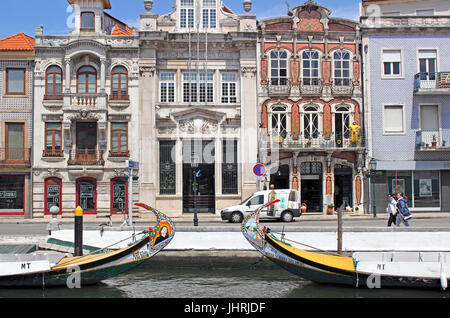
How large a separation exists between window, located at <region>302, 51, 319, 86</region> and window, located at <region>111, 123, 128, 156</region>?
40.6 feet

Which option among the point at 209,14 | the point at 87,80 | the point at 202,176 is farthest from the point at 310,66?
the point at 87,80

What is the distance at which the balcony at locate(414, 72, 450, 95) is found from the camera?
3431 centimetres

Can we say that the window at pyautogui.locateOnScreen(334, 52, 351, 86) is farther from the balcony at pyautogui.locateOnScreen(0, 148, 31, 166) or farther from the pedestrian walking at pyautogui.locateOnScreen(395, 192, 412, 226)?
the balcony at pyautogui.locateOnScreen(0, 148, 31, 166)

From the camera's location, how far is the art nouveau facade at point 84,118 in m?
33.8

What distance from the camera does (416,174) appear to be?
3475 centimetres

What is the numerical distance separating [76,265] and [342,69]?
2504 centimetres

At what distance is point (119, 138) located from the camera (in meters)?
34.4

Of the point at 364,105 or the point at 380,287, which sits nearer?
the point at 380,287

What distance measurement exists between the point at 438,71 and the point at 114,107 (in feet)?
70.2

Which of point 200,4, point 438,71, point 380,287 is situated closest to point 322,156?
point 438,71

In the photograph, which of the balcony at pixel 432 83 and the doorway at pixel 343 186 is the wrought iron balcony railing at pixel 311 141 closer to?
the doorway at pixel 343 186

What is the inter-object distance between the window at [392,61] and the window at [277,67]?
6.65 meters

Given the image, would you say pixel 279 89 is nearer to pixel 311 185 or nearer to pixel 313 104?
pixel 313 104
